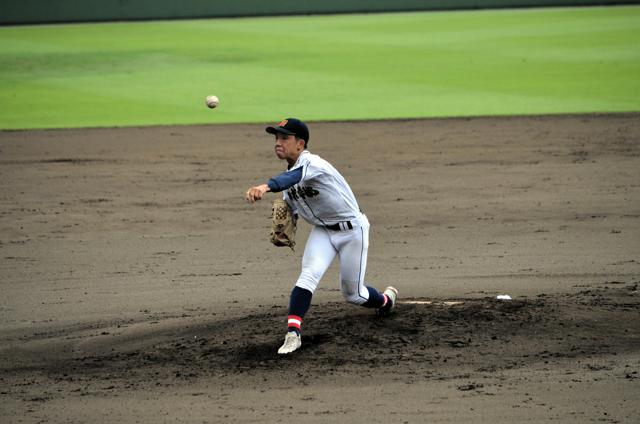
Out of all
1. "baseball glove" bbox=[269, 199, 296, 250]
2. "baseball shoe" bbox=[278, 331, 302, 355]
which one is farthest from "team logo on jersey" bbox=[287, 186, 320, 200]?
"baseball shoe" bbox=[278, 331, 302, 355]

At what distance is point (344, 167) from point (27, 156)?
462 cm

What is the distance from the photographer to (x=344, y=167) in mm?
13719

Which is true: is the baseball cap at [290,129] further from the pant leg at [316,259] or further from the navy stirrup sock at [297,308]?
the navy stirrup sock at [297,308]

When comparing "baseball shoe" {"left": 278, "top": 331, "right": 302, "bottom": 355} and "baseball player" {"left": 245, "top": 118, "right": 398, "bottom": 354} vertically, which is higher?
"baseball player" {"left": 245, "top": 118, "right": 398, "bottom": 354}

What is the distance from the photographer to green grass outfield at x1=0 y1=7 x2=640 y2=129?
1820cm

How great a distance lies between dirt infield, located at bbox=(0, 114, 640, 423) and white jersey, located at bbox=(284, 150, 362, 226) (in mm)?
806

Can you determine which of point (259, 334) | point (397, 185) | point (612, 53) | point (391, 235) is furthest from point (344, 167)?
point (612, 53)

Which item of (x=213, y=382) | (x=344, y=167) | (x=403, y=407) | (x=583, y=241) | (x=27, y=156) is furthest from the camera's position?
(x=27, y=156)

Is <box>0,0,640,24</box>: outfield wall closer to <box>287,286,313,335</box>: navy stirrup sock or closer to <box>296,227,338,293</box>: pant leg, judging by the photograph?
<box>296,227,338,293</box>: pant leg

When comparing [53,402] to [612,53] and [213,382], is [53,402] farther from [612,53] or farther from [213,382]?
[612,53]

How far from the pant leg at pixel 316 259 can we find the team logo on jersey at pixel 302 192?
333 mm

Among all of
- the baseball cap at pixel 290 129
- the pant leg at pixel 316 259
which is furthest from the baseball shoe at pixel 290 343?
the baseball cap at pixel 290 129

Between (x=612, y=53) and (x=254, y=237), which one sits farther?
(x=612, y=53)

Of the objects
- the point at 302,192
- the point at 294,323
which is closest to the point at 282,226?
the point at 302,192
